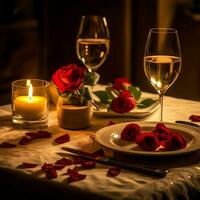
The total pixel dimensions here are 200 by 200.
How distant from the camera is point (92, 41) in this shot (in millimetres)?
1582

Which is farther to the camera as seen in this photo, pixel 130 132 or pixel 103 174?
pixel 130 132

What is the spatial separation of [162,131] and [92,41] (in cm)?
46

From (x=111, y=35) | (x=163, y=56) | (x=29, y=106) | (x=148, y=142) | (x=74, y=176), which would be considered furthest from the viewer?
(x=111, y=35)

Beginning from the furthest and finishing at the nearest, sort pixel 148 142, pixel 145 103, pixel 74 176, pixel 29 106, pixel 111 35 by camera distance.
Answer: pixel 111 35
pixel 145 103
pixel 29 106
pixel 148 142
pixel 74 176

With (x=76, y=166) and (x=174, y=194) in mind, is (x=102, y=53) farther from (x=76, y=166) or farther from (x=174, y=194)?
(x=174, y=194)

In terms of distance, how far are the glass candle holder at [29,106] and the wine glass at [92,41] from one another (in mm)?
191

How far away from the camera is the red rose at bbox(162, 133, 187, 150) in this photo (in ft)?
3.84

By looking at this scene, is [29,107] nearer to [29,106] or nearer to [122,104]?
[29,106]

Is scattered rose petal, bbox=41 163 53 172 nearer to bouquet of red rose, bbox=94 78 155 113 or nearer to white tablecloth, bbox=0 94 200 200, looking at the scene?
white tablecloth, bbox=0 94 200 200

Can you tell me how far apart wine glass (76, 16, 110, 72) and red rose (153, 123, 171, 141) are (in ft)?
1.33

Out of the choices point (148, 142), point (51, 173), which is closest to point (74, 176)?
point (51, 173)

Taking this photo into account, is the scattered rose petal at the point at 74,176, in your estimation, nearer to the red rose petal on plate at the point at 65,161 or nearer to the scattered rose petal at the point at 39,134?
the red rose petal on plate at the point at 65,161

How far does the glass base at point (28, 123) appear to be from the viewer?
1.39m

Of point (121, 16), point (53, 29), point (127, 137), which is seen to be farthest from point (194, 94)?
point (127, 137)
